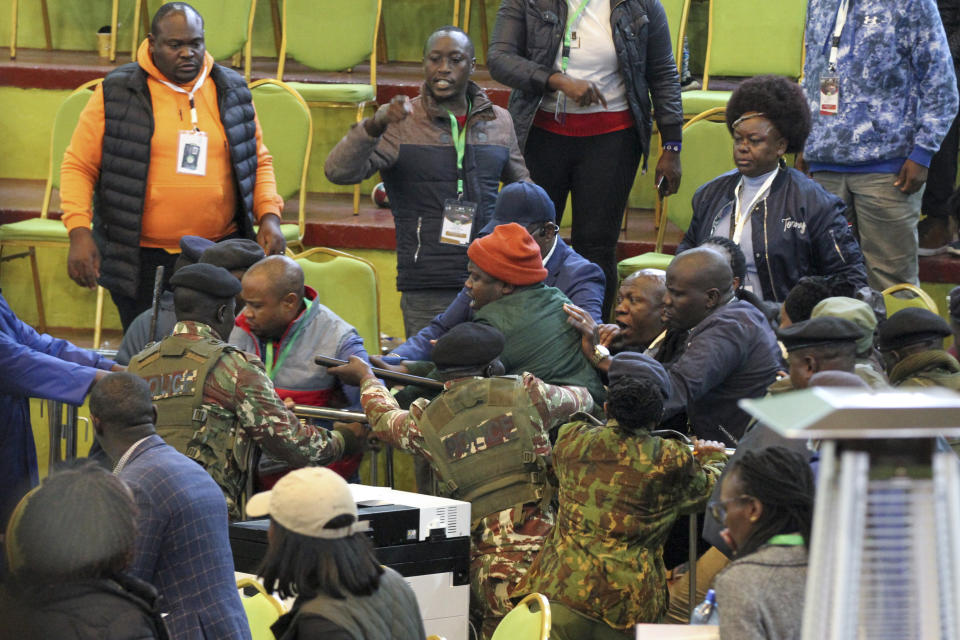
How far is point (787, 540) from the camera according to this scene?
2473 mm

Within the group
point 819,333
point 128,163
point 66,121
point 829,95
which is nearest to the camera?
point 819,333

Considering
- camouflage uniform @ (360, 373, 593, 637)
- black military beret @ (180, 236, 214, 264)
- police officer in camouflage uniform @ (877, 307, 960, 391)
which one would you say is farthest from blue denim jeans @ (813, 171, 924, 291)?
black military beret @ (180, 236, 214, 264)

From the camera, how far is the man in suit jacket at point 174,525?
113 inches

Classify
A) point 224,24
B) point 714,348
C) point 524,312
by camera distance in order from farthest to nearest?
point 224,24 < point 524,312 < point 714,348

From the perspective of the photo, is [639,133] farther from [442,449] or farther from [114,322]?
[114,322]

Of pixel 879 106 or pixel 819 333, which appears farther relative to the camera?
pixel 879 106

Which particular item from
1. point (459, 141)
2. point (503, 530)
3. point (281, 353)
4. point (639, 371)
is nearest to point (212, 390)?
point (281, 353)

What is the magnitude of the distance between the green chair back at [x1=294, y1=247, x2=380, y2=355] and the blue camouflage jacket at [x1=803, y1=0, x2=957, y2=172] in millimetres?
2054

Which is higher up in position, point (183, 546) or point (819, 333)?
point (819, 333)

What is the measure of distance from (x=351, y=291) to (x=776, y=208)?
66.5 inches

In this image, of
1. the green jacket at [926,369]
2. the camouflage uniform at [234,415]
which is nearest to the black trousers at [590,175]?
the green jacket at [926,369]

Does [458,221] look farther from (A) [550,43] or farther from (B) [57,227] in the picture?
(B) [57,227]

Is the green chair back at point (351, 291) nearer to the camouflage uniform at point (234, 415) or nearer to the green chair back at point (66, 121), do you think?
the camouflage uniform at point (234, 415)

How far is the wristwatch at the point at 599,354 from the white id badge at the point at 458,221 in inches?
48.3
